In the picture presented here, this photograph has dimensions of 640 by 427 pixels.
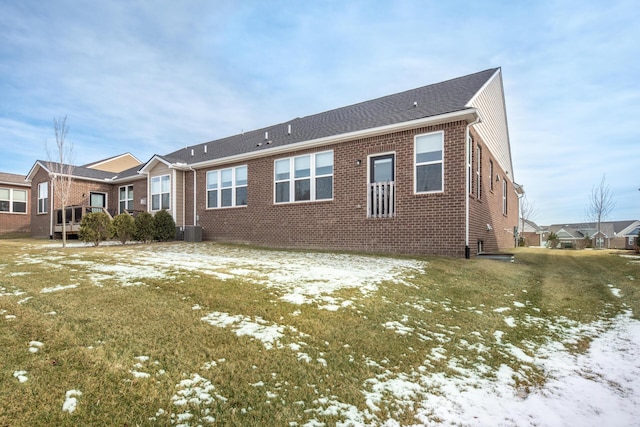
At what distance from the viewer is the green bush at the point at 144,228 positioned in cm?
1369

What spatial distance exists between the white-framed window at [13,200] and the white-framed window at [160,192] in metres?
14.4

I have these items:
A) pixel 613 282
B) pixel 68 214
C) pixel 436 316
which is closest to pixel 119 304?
pixel 436 316

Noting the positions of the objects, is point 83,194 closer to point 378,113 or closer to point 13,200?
point 13,200

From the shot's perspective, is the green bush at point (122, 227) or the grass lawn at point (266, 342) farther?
the green bush at point (122, 227)

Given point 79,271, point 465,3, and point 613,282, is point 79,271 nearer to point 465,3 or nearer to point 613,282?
point 613,282

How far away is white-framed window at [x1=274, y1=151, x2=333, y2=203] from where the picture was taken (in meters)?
11.6

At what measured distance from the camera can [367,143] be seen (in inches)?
420

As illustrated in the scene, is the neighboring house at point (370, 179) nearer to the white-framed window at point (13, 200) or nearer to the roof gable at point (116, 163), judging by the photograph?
the roof gable at point (116, 163)

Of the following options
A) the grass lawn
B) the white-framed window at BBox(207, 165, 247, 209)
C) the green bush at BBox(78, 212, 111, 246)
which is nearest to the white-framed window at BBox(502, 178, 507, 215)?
the grass lawn

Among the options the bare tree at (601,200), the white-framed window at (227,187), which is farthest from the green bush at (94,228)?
the bare tree at (601,200)

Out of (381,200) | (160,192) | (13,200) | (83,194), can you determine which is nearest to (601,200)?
(381,200)

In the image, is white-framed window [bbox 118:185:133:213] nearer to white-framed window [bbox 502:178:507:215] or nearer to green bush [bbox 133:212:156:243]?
green bush [bbox 133:212:156:243]

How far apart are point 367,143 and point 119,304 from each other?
8.55 meters

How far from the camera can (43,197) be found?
19938 millimetres
